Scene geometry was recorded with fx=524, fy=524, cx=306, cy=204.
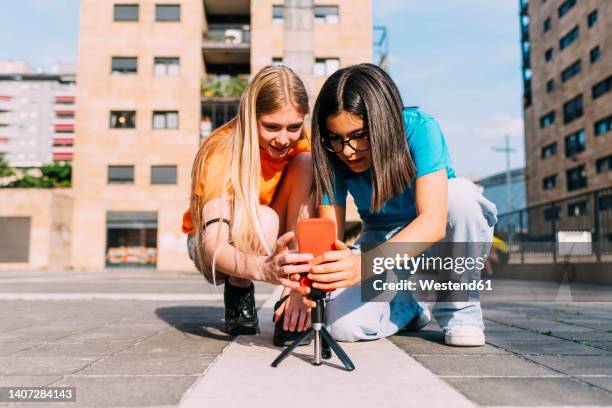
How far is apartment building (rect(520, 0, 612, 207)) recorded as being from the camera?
31.0m

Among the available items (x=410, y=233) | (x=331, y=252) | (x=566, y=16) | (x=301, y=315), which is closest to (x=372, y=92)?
(x=410, y=233)

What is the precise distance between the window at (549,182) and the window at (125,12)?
29.5 meters

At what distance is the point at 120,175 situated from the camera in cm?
2416

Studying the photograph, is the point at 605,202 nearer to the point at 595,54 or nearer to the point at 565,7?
the point at 595,54

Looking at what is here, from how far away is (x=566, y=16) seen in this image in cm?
3522

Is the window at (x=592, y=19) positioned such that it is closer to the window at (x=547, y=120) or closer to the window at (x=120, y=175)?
the window at (x=547, y=120)

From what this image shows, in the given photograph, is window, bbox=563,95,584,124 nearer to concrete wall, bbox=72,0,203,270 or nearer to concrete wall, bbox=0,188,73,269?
concrete wall, bbox=72,0,203,270

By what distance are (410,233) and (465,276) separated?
2.34 feet

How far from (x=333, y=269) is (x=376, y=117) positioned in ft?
2.17

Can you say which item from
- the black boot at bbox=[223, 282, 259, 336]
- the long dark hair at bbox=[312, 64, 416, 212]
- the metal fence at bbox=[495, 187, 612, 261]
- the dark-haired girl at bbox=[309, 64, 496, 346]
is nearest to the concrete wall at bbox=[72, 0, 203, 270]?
the metal fence at bbox=[495, 187, 612, 261]

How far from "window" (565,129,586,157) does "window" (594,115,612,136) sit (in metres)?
1.52

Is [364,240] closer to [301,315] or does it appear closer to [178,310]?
[301,315]

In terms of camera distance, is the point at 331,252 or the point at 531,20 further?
the point at 531,20

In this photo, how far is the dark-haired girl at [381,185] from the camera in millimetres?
2037
